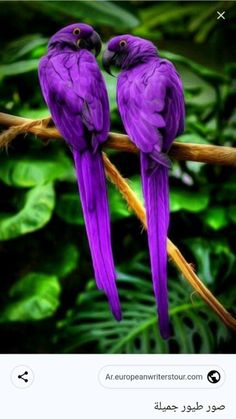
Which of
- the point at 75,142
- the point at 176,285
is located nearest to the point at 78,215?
the point at 176,285

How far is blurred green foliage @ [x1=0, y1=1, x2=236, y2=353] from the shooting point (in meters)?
1.25

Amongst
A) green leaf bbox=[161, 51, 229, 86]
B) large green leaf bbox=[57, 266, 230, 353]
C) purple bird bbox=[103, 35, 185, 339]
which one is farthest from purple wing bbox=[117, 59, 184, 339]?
large green leaf bbox=[57, 266, 230, 353]

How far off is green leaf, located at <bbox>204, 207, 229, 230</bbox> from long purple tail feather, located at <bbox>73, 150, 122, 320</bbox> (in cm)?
37

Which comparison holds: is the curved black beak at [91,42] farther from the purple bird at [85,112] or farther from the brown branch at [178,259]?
the brown branch at [178,259]

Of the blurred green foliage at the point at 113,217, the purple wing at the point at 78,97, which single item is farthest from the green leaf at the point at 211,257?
the purple wing at the point at 78,97

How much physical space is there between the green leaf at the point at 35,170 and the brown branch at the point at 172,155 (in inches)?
7.7

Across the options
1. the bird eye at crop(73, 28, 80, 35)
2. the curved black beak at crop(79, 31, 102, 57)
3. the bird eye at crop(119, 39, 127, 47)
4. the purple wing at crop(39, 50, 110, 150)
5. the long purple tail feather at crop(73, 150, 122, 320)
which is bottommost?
the long purple tail feather at crop(73, 150, 122, 320)

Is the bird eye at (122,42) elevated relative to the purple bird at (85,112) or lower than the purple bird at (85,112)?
elevated

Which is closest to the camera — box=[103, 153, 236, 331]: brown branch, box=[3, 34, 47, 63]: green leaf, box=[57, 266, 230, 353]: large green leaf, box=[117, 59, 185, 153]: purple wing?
box=[117, 59, 185, 153]: purple wing

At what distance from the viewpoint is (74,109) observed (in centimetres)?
98

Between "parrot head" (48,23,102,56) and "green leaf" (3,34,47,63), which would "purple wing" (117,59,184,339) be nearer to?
"parrot head" (48,23,102,56)

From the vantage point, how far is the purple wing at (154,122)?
961 millimetres
